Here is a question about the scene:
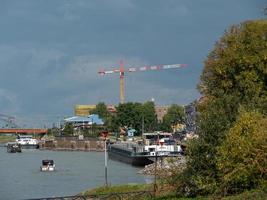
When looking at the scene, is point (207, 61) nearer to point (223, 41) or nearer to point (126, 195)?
point (223, 41)

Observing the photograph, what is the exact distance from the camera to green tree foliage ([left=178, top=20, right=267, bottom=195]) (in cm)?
3119

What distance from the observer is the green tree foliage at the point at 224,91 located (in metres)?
31.2

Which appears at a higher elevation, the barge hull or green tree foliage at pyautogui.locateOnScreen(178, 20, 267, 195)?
green tree foliage at pyautogui.locateOnScreen(178, 20, 267, 195)

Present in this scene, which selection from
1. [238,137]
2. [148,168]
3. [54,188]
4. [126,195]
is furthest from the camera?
[148,168]

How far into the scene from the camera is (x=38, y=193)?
2386 inches

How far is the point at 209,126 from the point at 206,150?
3.65 feet

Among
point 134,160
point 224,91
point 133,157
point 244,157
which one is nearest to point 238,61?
point 224,91

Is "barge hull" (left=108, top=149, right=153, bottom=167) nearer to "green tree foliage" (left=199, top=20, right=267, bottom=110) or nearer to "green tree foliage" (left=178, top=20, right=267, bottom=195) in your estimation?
"green tree foliage" (left=199, top=20, right=267, bottom=110)

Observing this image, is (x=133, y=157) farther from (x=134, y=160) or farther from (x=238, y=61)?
(x=238, y=61)

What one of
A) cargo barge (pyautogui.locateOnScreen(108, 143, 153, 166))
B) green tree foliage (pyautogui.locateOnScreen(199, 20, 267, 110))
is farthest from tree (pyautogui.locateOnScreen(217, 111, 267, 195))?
cargo barge (pyautogui.locateOnScreen(108, 143, 153, 166))

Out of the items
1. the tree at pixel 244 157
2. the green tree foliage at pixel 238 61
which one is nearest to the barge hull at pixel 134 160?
the green tree foliage at pixel 238 61

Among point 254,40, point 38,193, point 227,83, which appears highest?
point 254,40

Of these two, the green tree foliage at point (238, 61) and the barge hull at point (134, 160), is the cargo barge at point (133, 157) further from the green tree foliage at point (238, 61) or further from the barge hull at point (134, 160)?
the green tree foliage at point (238, 61)

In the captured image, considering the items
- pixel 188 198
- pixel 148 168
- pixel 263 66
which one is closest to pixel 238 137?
pixel 188 198
